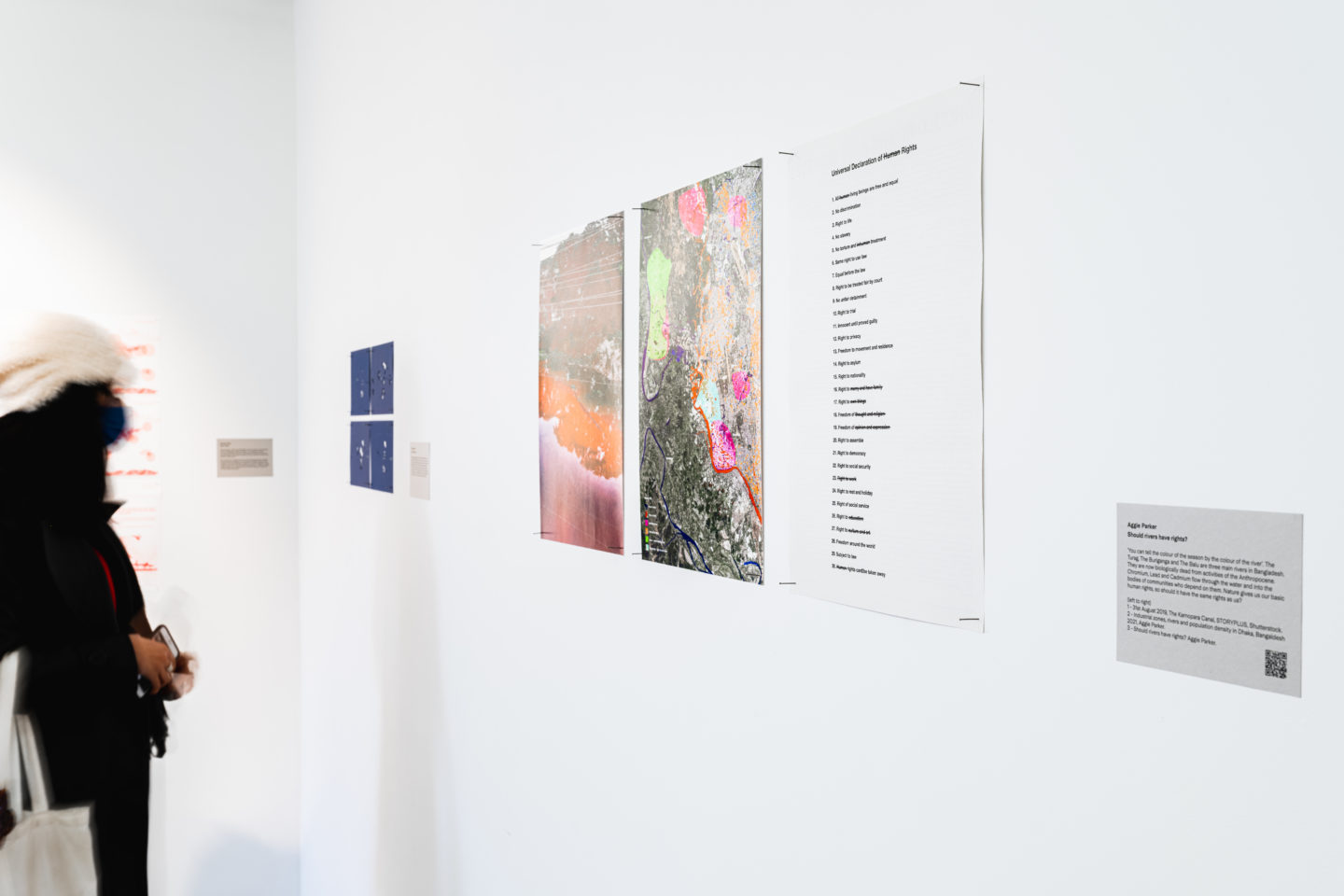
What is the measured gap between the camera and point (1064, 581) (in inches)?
30.3

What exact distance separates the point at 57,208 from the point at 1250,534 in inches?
141

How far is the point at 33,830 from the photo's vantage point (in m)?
1.96

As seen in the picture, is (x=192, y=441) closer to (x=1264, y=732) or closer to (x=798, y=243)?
(x=798, y=243)

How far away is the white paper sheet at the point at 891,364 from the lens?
853 mm

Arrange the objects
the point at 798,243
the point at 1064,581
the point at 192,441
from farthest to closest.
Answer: the point at 192,441
the point at 798,243
the point at 1064,581

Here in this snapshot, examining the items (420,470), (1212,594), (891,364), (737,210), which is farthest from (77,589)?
(1212,594)

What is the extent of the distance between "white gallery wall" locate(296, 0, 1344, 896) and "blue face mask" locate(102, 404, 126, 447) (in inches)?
27.5

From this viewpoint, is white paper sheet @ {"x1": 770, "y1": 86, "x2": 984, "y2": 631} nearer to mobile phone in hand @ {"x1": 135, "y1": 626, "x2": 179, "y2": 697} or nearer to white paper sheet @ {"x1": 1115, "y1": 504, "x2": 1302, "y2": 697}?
white paper sheet @ {"x1": 1115, "y1": 504, "x2": 1302, "y2": 697}

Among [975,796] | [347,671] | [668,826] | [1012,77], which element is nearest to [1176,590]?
[975,796]

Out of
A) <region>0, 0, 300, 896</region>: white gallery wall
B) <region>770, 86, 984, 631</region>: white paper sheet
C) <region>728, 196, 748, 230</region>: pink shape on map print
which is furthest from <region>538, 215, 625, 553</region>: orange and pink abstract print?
<region>0, 0, 300, 896</region>: white gallery wall

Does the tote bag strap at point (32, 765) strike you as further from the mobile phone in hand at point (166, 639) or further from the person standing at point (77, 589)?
the mobile phone in hand at point (166, 639)

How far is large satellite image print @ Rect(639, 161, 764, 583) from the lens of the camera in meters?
1.13

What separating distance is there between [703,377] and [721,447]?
10 centimetres

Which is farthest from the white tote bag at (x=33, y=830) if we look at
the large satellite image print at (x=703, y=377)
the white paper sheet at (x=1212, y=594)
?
the white paper sheet at (x=1212, y=594)
